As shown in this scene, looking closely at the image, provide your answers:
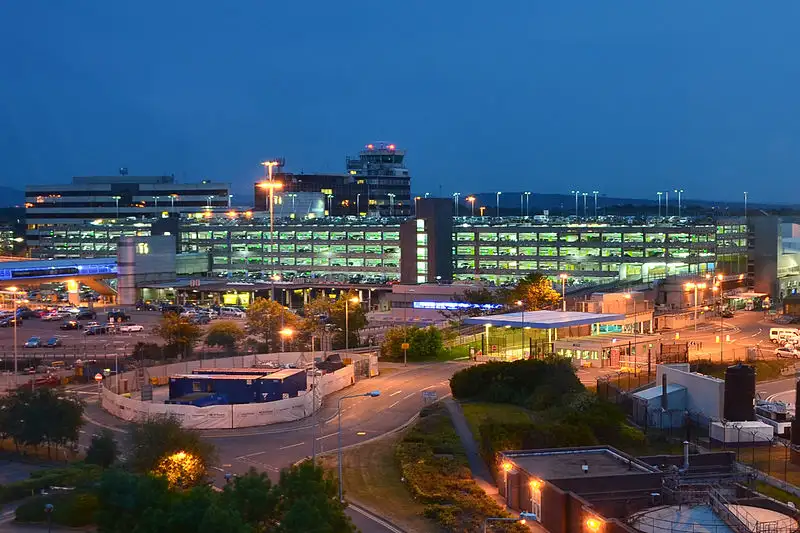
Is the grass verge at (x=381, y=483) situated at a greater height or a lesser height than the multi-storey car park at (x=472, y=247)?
lesser

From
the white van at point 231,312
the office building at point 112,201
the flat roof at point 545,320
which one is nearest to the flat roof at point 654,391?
the flat roof at point 545,320

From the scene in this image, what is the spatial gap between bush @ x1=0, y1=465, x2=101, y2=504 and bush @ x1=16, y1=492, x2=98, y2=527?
2.31 ft

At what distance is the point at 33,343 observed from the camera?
4866 centimetres

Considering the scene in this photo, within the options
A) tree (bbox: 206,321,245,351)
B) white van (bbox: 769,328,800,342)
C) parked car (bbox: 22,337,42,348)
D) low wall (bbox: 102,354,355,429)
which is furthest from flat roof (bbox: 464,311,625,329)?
parked car (bbox: 22,337,42,348)

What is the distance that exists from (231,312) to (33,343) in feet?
52.8

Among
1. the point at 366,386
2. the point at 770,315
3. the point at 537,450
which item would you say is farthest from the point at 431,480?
the point at 770,315

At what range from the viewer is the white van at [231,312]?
61.7m

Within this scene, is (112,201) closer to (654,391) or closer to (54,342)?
(54,342)

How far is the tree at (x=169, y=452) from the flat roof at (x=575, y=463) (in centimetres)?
710

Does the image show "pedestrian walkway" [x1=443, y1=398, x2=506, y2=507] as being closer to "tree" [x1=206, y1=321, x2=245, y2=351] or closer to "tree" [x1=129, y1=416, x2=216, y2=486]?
"tree" [x1=129, y1=416, x2=216, y2=486]

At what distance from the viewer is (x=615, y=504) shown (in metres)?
19.1

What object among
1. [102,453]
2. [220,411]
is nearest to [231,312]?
[220,411]

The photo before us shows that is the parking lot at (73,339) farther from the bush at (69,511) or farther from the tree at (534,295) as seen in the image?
the bush at (69,511)

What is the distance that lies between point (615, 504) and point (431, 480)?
5015mm
